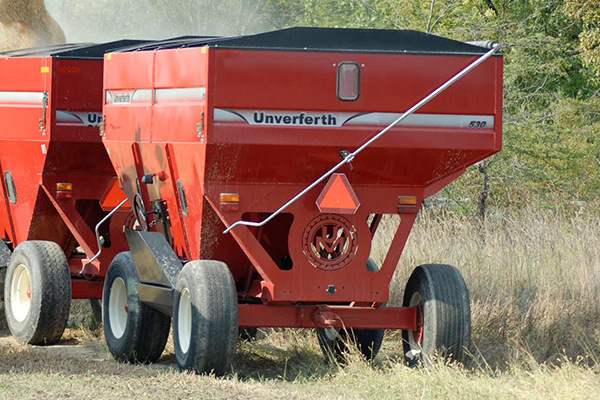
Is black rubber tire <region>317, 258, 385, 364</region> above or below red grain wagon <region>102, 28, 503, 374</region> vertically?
below

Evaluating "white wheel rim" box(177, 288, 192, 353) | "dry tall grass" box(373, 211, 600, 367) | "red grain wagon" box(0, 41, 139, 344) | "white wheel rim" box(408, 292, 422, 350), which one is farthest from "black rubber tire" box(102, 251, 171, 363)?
"dry tall grass" box(373, 211, 600, 367)

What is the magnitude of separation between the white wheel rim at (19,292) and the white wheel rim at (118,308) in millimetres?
1236

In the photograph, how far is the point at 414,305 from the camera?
9.34 m

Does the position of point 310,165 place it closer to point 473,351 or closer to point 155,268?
point 155,268

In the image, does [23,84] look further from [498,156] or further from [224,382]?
[498,156]

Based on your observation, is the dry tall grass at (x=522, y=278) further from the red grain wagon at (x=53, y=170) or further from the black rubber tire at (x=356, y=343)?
the red grain wagon at (x=53, y=170)

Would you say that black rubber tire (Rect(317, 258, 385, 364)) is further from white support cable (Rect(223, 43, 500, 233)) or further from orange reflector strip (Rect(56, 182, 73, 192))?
orange reflector strip (Rect(56, 182, 73, 192))

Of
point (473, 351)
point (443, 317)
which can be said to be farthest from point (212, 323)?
point (473, 351)

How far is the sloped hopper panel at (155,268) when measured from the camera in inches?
367

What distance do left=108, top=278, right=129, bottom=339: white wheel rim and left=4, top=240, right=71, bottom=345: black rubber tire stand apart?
69 centimetres

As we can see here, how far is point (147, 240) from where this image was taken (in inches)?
383

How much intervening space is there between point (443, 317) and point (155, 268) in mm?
2299

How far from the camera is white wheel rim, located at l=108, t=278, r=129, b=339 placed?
10.1m

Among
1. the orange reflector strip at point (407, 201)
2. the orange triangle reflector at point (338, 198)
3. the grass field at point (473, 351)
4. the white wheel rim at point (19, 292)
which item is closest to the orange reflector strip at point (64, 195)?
the white wheel rim at point (19, 292)
